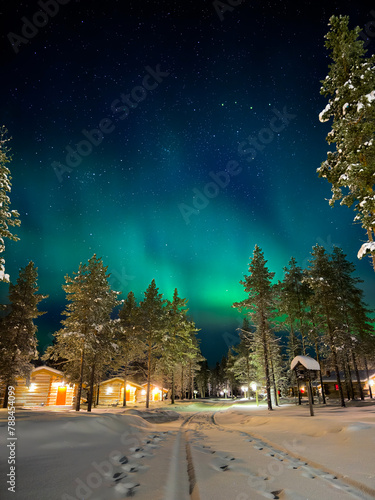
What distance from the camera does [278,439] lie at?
9.77 m

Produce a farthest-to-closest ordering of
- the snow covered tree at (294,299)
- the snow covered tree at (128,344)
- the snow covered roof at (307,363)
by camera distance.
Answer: the snow covered tree at (128,344)
the snow covered tree at (294,299)
the snow covered roof at (307,363)

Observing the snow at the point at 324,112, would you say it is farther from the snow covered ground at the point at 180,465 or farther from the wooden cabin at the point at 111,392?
the wooden cabin at the point at 111,392

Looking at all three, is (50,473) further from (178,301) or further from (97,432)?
(178,301)

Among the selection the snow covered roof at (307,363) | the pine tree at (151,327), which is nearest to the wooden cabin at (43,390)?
the pine tree at (151,327)

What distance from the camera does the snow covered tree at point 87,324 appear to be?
2312 cm

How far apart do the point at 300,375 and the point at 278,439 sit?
33.7 feet

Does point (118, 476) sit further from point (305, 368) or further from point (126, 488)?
point (305, 368)

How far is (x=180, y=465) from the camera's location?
658 centimetres

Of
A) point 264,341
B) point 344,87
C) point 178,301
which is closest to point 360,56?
point 344,87

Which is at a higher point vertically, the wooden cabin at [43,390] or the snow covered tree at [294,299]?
the snow covered tree at [294,299]

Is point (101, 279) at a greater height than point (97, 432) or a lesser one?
greater

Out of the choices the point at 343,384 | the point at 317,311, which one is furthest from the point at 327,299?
the point at 343,384

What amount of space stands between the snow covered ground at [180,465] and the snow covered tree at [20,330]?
19483 millimetres

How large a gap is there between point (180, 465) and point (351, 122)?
14.9 m
